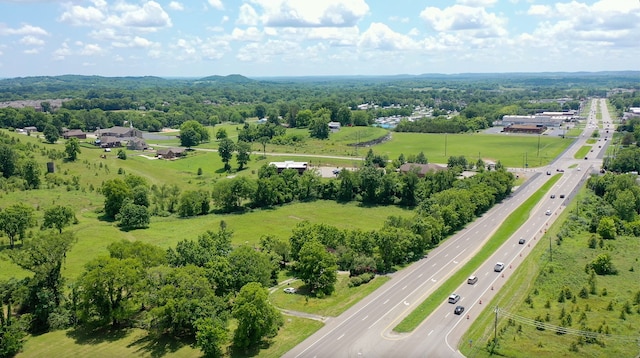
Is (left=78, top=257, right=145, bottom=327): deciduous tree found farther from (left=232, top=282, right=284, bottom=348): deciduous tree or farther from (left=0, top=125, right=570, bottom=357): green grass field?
(left=232, top=282, right=284, bottom=348): deciduous tree

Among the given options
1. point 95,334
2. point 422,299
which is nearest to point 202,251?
point 95,334

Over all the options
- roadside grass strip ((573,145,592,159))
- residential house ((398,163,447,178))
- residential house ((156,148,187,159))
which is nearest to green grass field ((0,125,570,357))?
residential house ((156,148,187,159))

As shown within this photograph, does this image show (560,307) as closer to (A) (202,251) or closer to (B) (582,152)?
(A) (202,251)

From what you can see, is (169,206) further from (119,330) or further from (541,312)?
(541,312)

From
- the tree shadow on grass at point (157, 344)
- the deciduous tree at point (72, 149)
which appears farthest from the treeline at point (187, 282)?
the deciduous tree at point (72, 149)

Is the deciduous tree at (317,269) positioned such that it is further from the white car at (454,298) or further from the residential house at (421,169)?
the residential house at (421,169)

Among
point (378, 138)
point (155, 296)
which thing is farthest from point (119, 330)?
point (378, 138)
